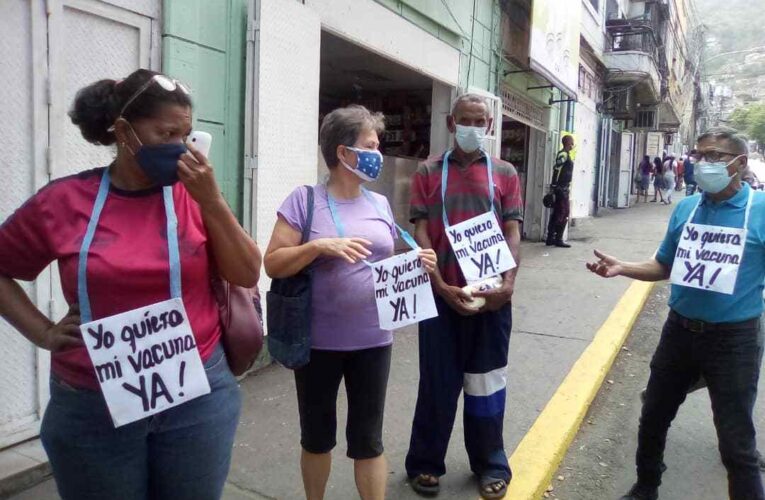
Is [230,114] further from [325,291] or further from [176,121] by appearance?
[176,121]

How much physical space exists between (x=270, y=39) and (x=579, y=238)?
9.41 meters

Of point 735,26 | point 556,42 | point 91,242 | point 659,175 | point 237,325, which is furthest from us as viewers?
point 735,26

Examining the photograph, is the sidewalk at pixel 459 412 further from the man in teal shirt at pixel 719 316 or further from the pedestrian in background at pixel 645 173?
the pedestrian in background at pixel 645 173

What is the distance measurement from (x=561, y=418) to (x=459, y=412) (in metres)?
0.64

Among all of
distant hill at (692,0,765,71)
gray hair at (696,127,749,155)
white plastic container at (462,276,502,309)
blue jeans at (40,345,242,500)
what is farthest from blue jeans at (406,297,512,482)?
distant hill at (692,0,765,71)

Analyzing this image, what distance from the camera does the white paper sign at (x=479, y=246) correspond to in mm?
2873

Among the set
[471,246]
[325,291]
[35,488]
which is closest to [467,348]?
[471,246]

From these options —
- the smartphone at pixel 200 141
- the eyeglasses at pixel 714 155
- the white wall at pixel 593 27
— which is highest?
the white wall at pixel 593 27

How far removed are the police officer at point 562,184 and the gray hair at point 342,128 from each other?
859cm

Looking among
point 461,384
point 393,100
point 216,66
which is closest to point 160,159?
point 461,384

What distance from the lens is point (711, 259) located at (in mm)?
2801

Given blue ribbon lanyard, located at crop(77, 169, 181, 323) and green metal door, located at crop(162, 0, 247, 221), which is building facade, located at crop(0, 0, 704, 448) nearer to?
green metal door, located at crop(162, 0, 247, 221)

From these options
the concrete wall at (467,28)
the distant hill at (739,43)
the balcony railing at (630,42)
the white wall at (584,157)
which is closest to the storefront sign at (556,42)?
the concrete wall at (467,28)

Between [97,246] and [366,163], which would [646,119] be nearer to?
[366,163]
